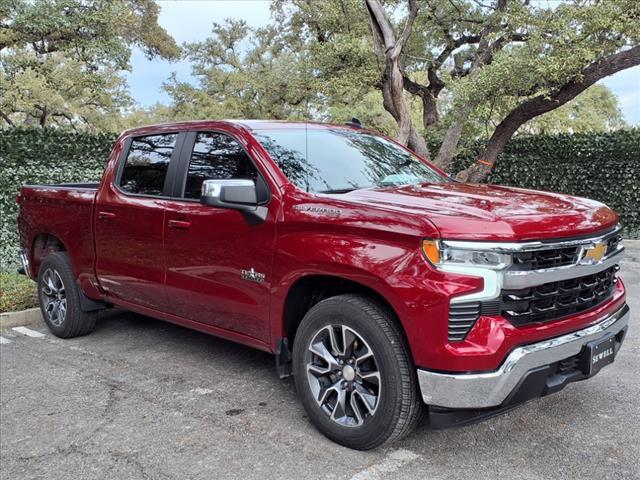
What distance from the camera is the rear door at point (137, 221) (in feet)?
14.8

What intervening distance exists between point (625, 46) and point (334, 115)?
14046mm

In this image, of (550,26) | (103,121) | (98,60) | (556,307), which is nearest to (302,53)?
(98,60)

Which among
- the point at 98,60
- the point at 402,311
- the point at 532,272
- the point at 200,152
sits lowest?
the point at 402,311

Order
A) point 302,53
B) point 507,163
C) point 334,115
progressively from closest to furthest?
point 507,163
point 302,53
point 334,115

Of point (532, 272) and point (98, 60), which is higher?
point (98, 60)

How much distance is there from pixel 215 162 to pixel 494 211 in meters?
2.06

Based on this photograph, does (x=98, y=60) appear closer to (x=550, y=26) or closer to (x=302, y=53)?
(x=302, y=53)

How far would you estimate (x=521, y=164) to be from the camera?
42.4ft

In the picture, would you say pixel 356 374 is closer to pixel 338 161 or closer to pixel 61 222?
pixel 338 161

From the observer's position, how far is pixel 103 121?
24.4 m

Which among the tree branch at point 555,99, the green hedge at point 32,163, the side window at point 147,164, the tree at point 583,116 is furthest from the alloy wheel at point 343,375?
the tree at point 583,116

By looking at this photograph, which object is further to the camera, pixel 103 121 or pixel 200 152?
pixel 103 121

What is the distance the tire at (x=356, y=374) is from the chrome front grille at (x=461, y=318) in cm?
32

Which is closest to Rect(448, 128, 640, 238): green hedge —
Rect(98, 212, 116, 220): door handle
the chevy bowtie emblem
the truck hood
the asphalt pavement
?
the asphalt pavement
